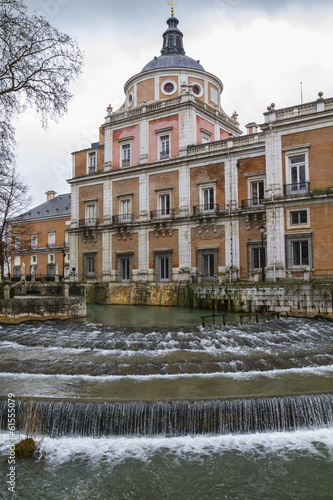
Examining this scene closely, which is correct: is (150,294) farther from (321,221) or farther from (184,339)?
(184,339)

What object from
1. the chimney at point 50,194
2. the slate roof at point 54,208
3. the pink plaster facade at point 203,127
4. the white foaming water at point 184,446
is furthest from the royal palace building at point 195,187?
the chimney at point 50,194

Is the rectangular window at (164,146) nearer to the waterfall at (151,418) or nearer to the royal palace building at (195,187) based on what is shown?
the royal palace building at (195,187)

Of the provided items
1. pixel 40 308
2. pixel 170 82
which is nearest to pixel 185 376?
pixel 40 308

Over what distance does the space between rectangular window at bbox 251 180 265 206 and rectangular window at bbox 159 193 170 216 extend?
7.27 meters

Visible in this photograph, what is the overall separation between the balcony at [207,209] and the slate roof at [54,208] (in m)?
27.1

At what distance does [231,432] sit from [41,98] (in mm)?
10174

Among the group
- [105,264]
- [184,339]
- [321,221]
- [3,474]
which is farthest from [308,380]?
[105,264]

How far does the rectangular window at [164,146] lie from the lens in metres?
33.7

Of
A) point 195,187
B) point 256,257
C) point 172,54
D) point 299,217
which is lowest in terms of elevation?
point 256,257

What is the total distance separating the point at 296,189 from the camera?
79.6 ft

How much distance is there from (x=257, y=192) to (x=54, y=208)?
35960 mm

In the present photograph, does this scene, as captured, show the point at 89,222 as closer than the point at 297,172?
No

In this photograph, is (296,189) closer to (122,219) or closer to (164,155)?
(164,155)

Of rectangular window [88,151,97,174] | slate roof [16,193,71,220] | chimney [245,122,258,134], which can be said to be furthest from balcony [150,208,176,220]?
slate roof [16,193,71,220]
